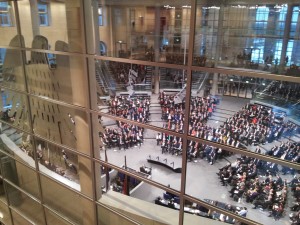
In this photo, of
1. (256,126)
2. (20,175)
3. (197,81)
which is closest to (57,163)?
(20,175)

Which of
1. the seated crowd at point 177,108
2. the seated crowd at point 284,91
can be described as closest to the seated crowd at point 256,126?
the seated crowd at point 284,91

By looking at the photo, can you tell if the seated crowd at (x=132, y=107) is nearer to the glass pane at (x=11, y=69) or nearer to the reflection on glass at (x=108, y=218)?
the glass pane at (x=11, y=69)

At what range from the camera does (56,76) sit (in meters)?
4.62

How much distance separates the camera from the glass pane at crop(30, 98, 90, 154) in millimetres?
4441

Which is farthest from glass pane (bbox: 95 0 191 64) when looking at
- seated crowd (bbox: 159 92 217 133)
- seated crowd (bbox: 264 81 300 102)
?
seated crowd (bbox: 264 81 300 102)

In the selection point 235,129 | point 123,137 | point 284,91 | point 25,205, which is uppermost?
point 284,91

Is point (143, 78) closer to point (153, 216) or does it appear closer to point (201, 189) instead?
point (201, 189)

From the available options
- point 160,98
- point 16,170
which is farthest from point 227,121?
point 16,170

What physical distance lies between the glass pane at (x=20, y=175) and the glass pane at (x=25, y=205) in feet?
0.67

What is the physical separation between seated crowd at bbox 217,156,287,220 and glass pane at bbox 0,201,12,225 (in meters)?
8.30

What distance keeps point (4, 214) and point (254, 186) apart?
31.1 feet

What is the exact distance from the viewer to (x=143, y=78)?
68.3 ft

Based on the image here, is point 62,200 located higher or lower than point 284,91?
higher

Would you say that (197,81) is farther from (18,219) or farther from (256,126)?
(256,126)
